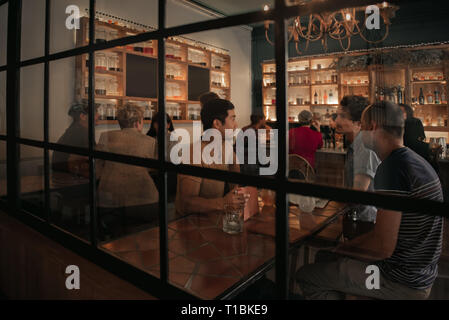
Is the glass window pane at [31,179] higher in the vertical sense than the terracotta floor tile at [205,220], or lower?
higher

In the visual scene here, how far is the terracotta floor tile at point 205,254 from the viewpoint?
1.09 meters

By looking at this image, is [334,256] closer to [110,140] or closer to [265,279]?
[265,279]

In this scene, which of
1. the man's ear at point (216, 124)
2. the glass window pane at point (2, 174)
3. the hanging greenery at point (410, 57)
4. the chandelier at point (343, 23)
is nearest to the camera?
the glass window pane at point (2, 174)

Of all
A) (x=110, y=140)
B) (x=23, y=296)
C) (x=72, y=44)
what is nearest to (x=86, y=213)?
(x=110, y=140)

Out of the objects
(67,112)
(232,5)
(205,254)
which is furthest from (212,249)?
(232,5)

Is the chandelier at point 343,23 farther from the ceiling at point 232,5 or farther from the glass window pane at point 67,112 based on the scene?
the ceiling at point 232,5

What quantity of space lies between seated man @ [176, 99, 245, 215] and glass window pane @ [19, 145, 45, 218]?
726 mm

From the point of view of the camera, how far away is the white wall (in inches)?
56.9

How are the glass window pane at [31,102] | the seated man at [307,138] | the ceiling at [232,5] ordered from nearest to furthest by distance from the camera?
the glass window pane at [31,102] → the seated man at [307,138] → the ceiling at [232,5]

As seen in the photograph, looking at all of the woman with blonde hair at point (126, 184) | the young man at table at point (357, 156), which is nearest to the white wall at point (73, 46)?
the woman with blonde hair at point (126, 184)

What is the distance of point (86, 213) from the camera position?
1389 mm

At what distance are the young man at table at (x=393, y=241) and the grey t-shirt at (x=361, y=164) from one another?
0.05 metres

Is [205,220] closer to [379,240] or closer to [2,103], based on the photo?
[379,240]

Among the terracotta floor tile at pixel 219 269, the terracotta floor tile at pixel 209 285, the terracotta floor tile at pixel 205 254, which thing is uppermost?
the terracotta floor tile at pixel 205 254
